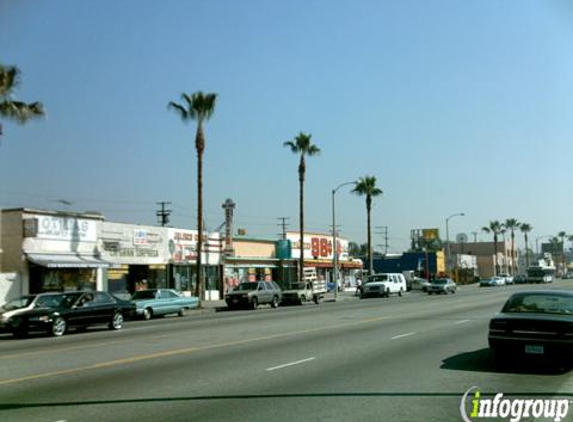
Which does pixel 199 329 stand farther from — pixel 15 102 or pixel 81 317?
pixel 15 102

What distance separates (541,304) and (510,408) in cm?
488

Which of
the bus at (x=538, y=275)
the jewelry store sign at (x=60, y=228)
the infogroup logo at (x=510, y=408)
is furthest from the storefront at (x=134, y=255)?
the bus at (x=538, y=275)

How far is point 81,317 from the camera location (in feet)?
80.7

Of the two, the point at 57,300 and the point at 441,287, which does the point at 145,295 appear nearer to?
the point at 57,300

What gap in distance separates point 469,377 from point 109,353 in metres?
8.48

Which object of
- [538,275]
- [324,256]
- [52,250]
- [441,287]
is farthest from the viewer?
[538,275]

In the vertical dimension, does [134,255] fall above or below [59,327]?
above

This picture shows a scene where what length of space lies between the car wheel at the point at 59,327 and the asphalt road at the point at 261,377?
2.61 m

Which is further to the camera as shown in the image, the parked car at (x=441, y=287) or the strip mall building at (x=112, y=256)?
the parked car at (x=441, y=287)

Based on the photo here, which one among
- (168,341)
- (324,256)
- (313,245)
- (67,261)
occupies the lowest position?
(168,341)

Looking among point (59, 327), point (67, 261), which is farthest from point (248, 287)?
point (59, 327)

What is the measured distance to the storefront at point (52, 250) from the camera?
113 feet

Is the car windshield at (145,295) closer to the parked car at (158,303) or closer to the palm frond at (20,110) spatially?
the parked car at (158,303)

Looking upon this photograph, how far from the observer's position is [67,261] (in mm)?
35344
